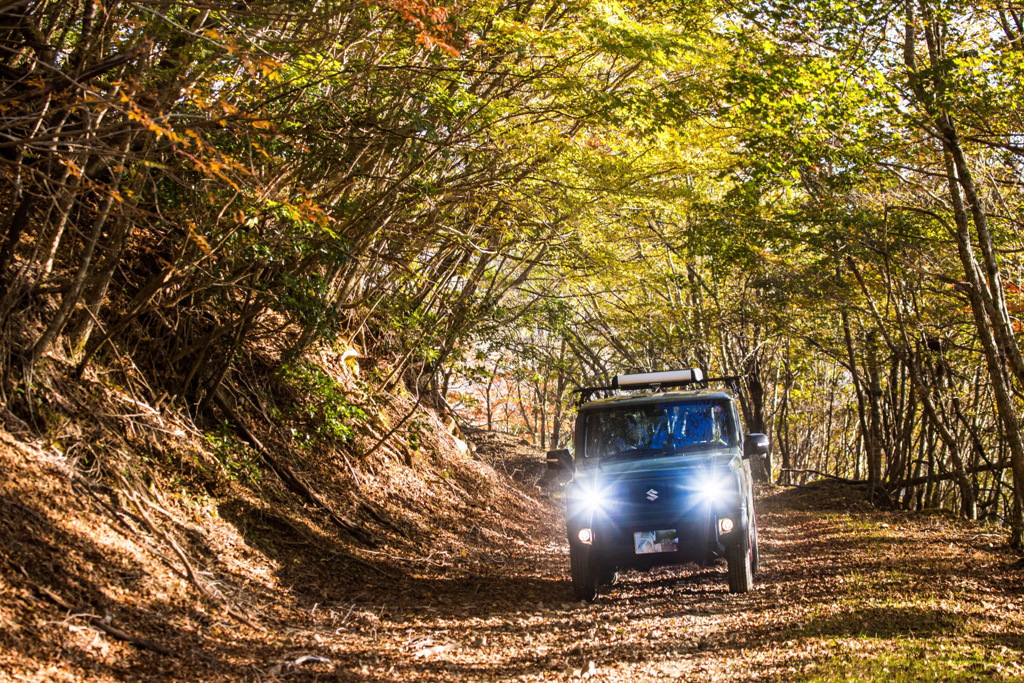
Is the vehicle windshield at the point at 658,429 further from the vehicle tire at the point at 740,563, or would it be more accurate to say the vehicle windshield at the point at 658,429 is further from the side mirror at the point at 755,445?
the vehicle tire at the point at 740,563

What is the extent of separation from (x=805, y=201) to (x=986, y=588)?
29.2ft

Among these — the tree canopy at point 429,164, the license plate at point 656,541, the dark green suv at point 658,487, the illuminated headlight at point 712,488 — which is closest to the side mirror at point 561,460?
the dark green suv at point 658,487

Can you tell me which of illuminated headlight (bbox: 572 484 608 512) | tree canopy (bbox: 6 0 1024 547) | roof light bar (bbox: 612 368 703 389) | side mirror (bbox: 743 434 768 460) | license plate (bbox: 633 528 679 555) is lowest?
license plate (bbox: 633 528 679 555)

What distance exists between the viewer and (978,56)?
986cm

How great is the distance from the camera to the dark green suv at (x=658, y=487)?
784 cm

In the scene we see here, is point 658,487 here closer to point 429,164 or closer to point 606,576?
point 606,576

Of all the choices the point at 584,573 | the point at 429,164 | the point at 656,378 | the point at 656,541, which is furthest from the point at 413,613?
the point at 429,164

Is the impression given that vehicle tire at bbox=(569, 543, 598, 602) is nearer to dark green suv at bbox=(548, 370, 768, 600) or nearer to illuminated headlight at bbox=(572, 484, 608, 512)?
dark green suv at bbox=(548, 370, 768, 600)

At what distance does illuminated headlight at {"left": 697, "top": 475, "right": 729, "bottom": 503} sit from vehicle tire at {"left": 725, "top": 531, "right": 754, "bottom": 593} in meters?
0.40

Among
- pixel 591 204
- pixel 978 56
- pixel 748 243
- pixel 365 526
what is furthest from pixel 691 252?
pixel 365 526

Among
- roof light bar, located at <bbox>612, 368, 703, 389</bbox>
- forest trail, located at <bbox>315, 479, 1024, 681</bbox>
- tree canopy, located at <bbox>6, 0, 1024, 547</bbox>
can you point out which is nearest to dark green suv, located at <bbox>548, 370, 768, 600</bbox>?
roof light bar, located at <bbox>612, 368, 703, 389</bbox>

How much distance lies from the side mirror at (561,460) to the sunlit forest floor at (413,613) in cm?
136

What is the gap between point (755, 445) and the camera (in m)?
8.62

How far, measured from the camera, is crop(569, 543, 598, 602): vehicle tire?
26.6 ft
